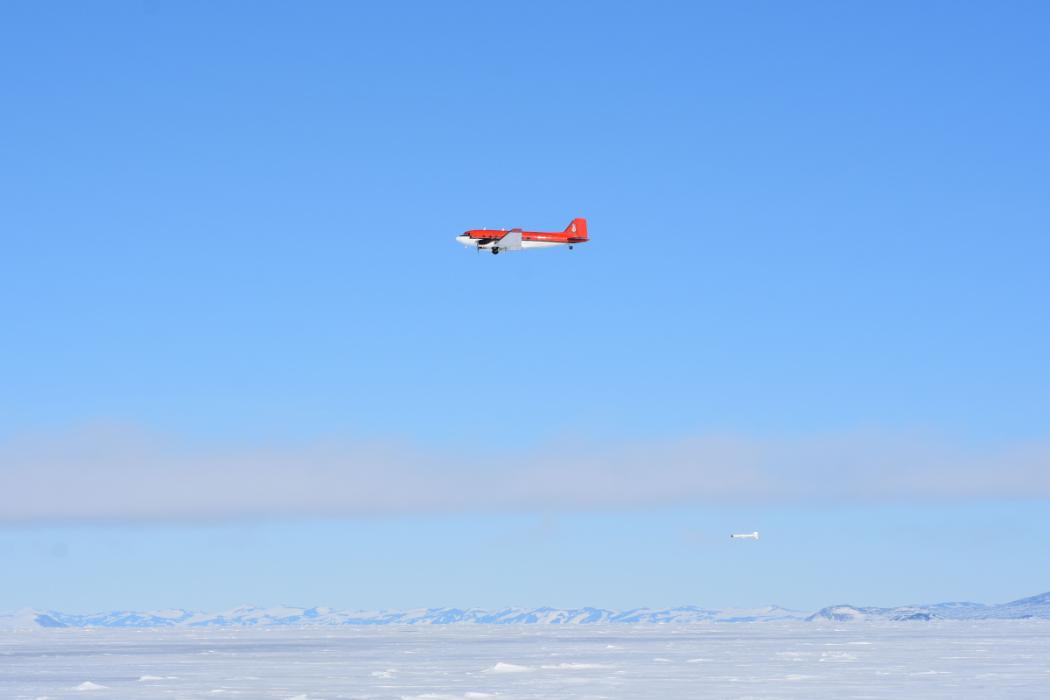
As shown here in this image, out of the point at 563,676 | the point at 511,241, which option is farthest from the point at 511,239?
the point at 563,676

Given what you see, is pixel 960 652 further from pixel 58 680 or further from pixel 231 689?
pixel 58 680

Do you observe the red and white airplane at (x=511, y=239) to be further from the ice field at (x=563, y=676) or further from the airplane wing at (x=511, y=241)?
the ice field at (x=563, y=676)

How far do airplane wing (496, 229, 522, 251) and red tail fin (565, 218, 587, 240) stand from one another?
7950 millimetres

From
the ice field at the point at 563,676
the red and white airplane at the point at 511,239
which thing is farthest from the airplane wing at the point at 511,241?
the ice field at the point at 563,676

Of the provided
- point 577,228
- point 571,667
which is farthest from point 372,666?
point 577,228

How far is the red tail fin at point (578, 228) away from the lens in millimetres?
94938

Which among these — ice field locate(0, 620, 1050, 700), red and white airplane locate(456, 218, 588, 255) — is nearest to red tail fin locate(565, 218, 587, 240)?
red and white airplane locate(456, 218, 588, 255)

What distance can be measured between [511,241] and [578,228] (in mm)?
10262

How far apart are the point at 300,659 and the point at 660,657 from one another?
29.1m

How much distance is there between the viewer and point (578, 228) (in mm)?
95750

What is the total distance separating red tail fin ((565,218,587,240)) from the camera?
94938mm

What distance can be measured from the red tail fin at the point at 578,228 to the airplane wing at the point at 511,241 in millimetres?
7950

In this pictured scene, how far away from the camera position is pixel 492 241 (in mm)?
87688

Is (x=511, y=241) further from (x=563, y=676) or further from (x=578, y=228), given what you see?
(x=563, y=676)
